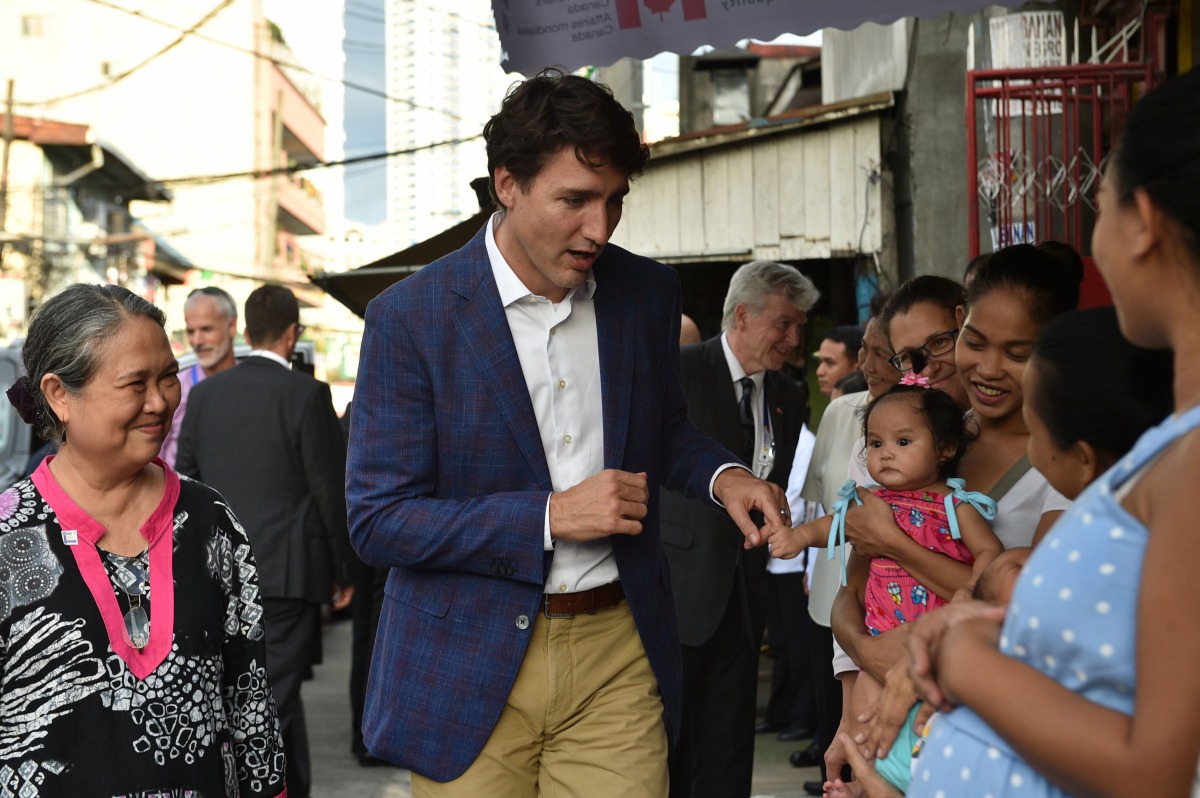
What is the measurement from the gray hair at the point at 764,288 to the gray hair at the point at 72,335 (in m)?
3.29

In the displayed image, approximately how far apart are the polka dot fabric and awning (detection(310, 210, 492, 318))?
605 cm

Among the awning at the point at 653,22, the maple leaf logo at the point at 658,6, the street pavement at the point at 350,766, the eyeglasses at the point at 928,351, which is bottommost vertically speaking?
the street pavement at the point at 350,766

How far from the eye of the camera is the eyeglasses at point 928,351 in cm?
379

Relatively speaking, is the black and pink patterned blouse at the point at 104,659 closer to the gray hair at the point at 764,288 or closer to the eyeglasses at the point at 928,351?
the eyeglasses at the point at 928,351

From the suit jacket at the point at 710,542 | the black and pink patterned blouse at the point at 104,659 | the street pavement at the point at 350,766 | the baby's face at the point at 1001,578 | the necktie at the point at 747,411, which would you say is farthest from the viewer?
the street pavement at the point at 350,766

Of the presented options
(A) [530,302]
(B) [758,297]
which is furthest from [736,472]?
(B) [758,297]

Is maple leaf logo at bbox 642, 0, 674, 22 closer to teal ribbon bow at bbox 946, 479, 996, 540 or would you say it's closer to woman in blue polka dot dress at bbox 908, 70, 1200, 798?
teal ribbon bow at bbox 946, 479, 996, 540

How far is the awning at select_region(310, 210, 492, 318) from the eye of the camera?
26.2ft

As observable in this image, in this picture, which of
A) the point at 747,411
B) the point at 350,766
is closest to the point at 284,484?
the point at 350,766

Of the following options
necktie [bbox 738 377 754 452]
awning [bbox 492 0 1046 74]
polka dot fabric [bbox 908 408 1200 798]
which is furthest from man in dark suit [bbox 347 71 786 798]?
necktie [bbox 738 377 754 452]

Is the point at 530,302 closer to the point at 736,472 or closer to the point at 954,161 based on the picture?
the point at 736,472

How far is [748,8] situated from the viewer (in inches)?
178

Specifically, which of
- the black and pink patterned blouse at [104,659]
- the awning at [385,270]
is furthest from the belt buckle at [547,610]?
the awning at [385,270]

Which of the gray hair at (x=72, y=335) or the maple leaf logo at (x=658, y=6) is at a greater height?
the maple leaf logo at (x=658, y=6)
